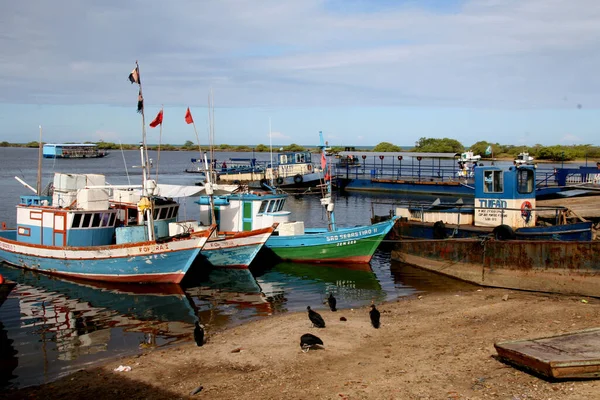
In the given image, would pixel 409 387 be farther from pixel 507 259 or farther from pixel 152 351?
pixel 507 259

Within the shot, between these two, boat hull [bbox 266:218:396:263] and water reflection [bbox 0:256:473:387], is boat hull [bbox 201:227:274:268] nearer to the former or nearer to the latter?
water reflection [bbox 0:256:473:387]

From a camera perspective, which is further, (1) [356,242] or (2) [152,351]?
(1) [356,242]

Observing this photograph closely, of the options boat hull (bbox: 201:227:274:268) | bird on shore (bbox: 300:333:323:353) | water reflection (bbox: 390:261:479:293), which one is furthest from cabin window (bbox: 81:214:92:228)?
bird on shore (bbox: 300:333:323:353)

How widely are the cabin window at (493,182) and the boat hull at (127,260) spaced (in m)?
10.6

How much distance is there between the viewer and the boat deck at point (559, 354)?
936cm

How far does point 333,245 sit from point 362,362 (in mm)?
13229

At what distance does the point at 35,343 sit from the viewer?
15234 mm

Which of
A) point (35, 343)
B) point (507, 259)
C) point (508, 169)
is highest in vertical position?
point (508, 169)

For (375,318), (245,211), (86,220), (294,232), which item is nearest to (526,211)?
(375,318)

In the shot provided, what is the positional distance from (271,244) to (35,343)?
39.3ft

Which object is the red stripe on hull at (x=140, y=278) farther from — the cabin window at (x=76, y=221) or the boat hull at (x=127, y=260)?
the cabin window at (x=76, y=221)

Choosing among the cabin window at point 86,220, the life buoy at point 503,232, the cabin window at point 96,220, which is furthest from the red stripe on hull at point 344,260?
the cabin window at point 86,220

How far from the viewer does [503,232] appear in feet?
63.1

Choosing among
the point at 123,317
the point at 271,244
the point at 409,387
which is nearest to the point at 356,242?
the point at 271,244
